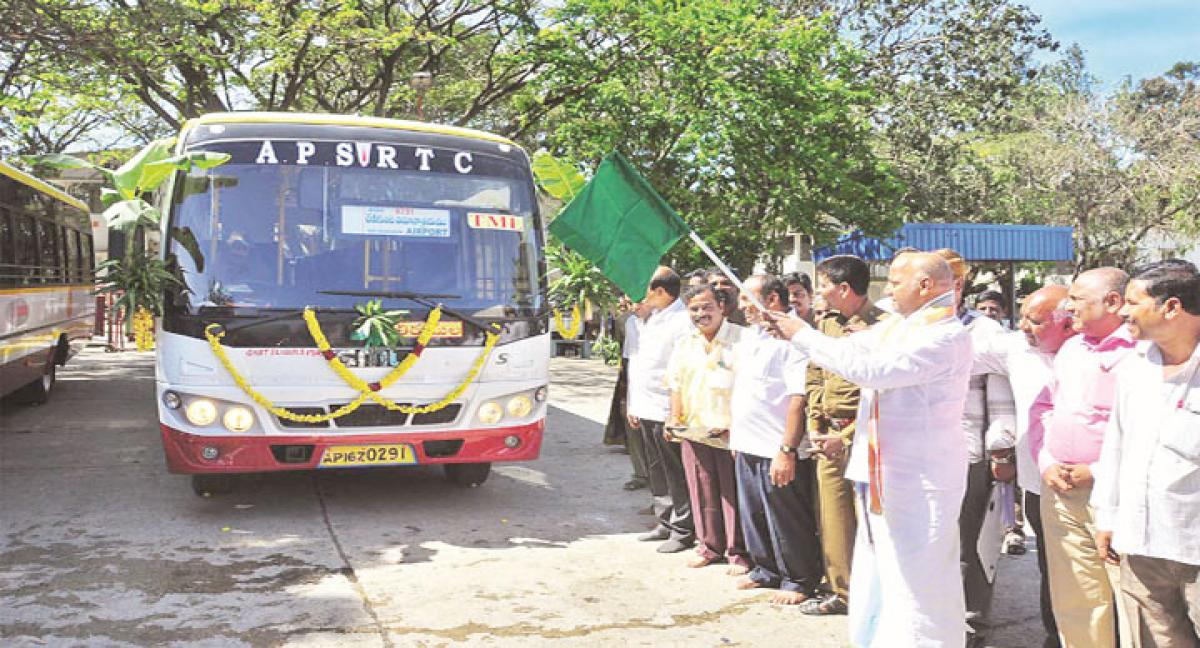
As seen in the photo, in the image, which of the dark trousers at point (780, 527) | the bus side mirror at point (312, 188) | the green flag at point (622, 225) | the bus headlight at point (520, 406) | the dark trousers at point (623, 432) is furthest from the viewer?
the dark trousers at point (623, 432)

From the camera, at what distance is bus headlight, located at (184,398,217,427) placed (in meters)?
6.29

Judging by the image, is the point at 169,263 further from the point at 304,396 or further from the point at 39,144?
the point at 39,144

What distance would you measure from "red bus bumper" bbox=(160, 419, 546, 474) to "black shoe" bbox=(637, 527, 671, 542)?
1.29 meters

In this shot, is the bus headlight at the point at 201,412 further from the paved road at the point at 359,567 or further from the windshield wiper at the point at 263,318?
the paved road at the point at 359,567

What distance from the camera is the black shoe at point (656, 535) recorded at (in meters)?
6.52

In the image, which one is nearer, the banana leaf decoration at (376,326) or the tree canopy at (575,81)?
the banana leaf decoration at (376,326)

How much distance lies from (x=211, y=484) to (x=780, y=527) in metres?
4.19

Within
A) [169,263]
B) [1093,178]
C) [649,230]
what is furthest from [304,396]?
[1093,178]

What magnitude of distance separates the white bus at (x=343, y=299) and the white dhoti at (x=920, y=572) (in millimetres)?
3478

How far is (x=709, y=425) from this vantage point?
5.82 meters

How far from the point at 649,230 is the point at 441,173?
2081mm

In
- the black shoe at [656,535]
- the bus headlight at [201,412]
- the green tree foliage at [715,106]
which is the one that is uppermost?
the green tree foliage at [715,106]

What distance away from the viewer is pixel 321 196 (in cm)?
663

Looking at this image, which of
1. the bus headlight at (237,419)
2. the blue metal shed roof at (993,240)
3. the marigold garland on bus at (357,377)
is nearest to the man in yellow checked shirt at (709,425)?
the marigold garland on bus at (357,377)
